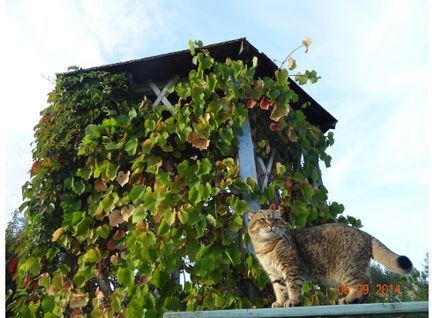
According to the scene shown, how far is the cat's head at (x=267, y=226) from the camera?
2395 millimetres

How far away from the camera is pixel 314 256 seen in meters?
2.41

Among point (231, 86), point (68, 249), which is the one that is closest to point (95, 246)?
point (68, 249)

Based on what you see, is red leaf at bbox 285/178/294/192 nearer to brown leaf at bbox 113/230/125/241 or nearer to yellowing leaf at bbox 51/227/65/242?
brown leaf at bbox 113/230/125/241

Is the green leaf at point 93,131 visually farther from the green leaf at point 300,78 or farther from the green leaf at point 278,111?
the green leaf at point 300,78

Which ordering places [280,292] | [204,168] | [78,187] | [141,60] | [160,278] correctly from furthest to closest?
1. [141,60]
2. [78,187]
3. [204,168]
4. [160,278]
5. [280,292]

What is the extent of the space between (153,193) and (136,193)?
0.17 metres

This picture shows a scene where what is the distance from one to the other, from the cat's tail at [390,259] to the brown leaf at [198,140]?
1493mm

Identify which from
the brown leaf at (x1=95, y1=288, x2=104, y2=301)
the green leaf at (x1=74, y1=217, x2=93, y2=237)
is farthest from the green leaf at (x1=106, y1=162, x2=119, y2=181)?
the brown leaf at (x1=95, y1=288, x2=104, y2=301)

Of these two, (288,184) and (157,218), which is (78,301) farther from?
(288,184)

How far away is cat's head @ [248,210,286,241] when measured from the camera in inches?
94.3

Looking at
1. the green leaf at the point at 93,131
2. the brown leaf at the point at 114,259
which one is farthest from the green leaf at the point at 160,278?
the green leaf at the point at 93,131

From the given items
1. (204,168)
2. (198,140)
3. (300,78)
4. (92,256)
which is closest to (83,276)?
(92,256)

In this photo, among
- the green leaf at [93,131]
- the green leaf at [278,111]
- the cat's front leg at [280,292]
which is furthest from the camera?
the green leaf at [93,131]

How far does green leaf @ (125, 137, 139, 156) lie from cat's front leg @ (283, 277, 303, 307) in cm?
186
